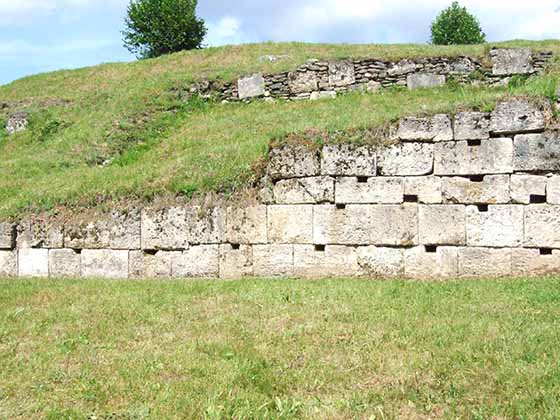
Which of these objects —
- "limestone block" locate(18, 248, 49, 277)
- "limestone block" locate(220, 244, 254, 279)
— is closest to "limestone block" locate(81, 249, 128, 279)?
"limestone block" locate(18, 248, 49, 277)

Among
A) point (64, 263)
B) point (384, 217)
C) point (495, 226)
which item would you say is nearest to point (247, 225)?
point (384, 217)

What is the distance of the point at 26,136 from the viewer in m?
19.8

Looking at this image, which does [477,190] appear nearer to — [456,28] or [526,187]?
[526,187]

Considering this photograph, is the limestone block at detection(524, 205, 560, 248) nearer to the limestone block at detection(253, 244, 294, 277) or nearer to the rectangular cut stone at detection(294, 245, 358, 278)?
the rectangular cut stone at detection(294, 245, 358, 278)

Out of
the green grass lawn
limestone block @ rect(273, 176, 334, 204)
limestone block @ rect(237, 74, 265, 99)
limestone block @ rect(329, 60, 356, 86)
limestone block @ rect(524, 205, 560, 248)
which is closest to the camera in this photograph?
the green grass lawn

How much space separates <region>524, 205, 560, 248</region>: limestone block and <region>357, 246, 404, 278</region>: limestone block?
88.6 inches

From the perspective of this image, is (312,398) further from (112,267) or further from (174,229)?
(112,267)

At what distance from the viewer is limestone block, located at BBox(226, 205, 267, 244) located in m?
11.2

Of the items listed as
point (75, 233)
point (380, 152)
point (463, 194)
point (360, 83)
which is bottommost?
point (75, 233)

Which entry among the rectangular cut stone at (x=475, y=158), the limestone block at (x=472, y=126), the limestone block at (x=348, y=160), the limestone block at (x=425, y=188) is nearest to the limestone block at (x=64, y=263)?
the limestone block at (x=348, y=160)

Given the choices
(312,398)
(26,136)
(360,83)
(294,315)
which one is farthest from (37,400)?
(26,136)

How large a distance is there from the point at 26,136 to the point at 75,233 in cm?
939

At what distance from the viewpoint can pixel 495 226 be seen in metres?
10.3

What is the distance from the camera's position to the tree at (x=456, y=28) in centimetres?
4839
